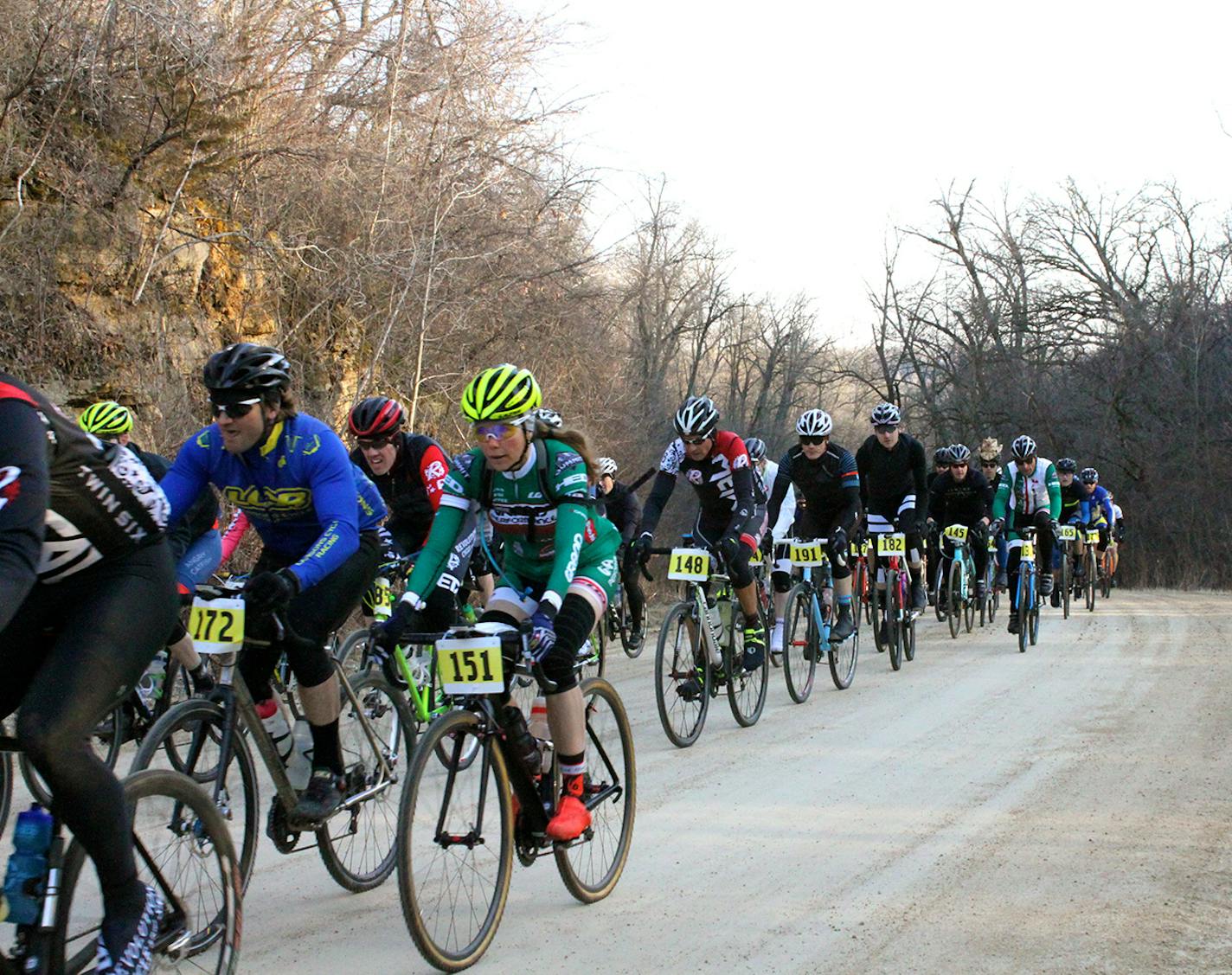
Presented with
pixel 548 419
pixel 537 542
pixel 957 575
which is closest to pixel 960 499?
pixel 957 575

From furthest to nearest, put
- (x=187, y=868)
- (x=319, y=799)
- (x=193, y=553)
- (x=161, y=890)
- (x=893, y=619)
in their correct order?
(x=893, y=619) → (x=193, y=553) → (x=319, y=799) → (x=187, y=868) → (x=161, y=890)

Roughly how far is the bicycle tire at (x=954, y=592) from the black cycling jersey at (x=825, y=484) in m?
4.14

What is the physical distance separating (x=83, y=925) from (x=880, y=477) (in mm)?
10958

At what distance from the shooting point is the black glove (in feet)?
14.1

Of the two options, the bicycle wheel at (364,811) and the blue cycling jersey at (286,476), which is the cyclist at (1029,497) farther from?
the blue cycling jersey at (286,476)

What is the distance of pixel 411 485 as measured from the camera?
7.87 meters

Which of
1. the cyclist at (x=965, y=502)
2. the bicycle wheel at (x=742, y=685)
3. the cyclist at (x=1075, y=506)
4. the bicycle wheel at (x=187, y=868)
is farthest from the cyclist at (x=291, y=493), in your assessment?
the cyclist at (x=1075, y=506)

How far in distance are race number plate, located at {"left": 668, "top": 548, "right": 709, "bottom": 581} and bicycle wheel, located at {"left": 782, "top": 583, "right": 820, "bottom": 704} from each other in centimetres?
170

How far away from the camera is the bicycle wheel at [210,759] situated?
4.21 meters

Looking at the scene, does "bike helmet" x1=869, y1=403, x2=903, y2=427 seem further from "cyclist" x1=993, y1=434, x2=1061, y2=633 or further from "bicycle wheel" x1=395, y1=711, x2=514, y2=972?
"bicycle wheel" x1=395, y1=711, x2=514, y2=972

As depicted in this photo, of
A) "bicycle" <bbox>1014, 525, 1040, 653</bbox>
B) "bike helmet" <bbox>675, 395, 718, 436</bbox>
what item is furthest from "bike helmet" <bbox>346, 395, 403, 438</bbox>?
"bicycle" <bbox>1014, 525, 1040, 653</bbox>

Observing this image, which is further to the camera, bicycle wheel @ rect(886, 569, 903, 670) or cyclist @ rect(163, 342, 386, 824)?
bicycle wheel @ rect(886, 569, 903, 670)

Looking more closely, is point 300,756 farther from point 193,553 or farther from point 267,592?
point 193,553

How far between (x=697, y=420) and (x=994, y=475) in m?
10.7
